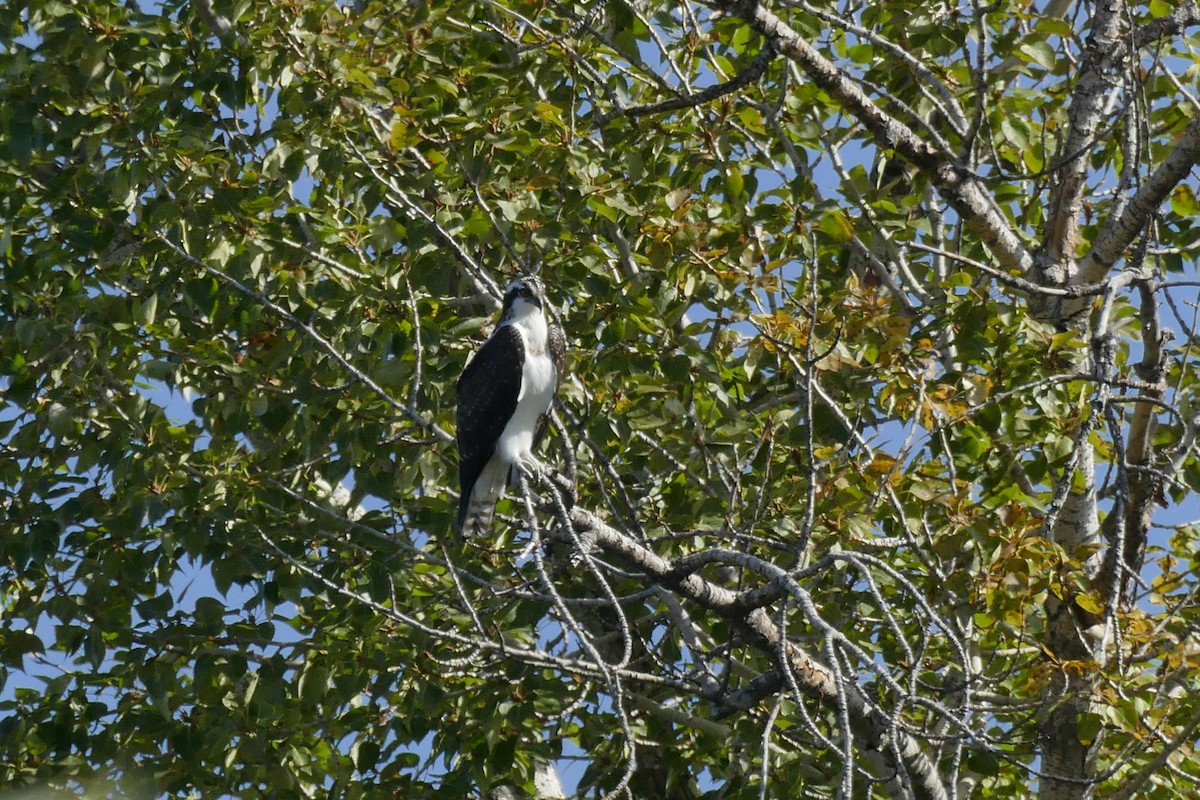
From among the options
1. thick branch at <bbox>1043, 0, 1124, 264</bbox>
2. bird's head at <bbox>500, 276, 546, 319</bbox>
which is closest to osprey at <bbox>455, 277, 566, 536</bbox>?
bird's head at <bbox>500, 276, 546, 319</bbox>

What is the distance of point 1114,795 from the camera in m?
5.57

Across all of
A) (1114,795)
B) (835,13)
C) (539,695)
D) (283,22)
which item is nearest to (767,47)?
(835,13)

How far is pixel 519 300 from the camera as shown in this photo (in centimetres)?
656

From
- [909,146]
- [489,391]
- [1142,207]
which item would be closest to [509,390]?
[489,391]

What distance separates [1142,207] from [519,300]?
9.04 ft

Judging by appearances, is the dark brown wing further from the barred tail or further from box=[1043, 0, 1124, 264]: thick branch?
box=[1043, 0, 1124, 264]: thick branch

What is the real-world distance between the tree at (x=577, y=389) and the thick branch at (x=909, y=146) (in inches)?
0.7

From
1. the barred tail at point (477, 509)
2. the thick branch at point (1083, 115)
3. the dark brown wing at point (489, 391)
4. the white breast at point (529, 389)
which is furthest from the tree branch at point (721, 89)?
the barred tail at point (477, 509)

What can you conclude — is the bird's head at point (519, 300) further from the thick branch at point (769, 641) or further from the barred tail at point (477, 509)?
the thick branch at point (769, 641)

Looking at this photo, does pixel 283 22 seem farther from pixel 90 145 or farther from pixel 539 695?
pixel 539 695

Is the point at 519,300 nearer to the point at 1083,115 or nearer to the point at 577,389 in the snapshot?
the point at 577,389

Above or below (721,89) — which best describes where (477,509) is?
below

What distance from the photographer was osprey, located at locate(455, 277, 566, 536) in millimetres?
6406

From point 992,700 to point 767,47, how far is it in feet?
9.37
